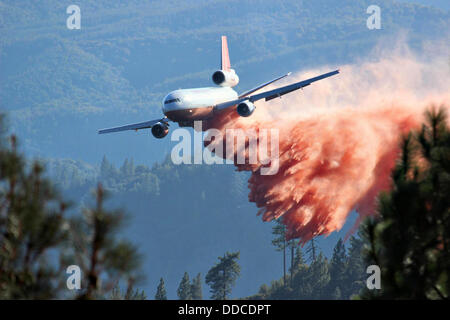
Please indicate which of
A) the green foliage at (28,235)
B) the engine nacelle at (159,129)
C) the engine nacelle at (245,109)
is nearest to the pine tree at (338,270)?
the engine nacelle at (159,129)

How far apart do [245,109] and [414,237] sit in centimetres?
3847

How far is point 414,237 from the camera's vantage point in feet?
82.9

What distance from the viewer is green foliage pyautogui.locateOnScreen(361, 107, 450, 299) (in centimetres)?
2495

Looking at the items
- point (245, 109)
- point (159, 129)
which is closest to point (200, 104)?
point (245, 109)

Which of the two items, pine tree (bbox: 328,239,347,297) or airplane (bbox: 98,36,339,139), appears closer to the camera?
airplane (bbox: 98,36,339,139)

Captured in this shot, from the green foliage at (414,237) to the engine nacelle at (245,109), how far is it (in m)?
37.7

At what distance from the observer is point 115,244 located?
20078 millimetres

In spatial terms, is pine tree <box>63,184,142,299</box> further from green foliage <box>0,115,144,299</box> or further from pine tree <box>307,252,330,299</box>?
pine tree <box>307,252,330,299</box>

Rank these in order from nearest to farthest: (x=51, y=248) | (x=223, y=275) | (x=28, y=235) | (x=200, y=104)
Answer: (x=28, y=235), (x=51, y=248), (x=200, y=104), (x=223, y=275)

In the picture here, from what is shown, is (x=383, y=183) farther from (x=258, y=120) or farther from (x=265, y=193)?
(x=258, y=120)

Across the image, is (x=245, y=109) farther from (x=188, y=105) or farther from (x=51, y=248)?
(x=51, y=248)

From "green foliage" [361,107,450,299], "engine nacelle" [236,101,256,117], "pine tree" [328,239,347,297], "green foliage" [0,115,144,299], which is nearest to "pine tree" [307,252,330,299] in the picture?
"pine tree" [328,239,347,297]

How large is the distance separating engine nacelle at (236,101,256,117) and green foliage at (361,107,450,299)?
37.7 metres
